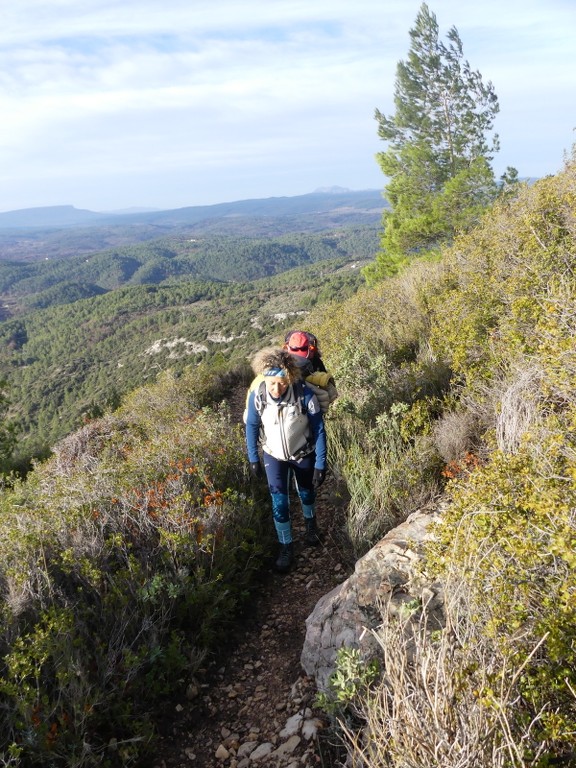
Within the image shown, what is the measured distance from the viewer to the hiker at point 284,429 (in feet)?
10.9

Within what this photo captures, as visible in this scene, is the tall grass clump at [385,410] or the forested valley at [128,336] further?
the forested valley at [128,336]

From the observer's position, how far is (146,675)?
258 cm

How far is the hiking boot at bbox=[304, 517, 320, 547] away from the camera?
3902mm

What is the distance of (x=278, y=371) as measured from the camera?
3285 mm

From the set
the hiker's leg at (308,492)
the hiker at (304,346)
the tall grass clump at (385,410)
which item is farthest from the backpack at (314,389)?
the tall grass clump at (385,410)

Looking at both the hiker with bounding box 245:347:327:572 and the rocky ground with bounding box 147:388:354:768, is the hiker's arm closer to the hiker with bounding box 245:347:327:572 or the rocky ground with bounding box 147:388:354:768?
the hiker with bounding box 245:347:327:572

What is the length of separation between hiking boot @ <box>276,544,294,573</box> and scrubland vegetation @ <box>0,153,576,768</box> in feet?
0.61

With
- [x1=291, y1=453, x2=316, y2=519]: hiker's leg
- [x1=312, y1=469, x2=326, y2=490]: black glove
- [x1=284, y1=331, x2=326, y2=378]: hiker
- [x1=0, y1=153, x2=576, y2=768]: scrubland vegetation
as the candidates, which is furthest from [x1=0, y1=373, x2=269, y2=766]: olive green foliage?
[x1=284, y1=331, x2=326, y2=378]: hiker

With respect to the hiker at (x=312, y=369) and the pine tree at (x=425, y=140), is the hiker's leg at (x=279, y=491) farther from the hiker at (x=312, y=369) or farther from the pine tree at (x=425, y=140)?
the pine tree at (x=425, y=140)

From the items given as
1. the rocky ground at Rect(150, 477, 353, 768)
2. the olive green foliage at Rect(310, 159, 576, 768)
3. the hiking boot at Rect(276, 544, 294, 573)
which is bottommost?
the rocky ground at Rect(150, 477, 353, 768)

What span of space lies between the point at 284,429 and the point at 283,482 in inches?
18.2

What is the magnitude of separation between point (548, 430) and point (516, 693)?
4.59 feet

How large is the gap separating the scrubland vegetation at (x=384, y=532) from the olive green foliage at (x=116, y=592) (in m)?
0.02

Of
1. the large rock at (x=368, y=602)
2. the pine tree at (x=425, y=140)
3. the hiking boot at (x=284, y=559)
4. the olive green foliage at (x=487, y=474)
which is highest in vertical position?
the pine tree at (x=425, y=140)
